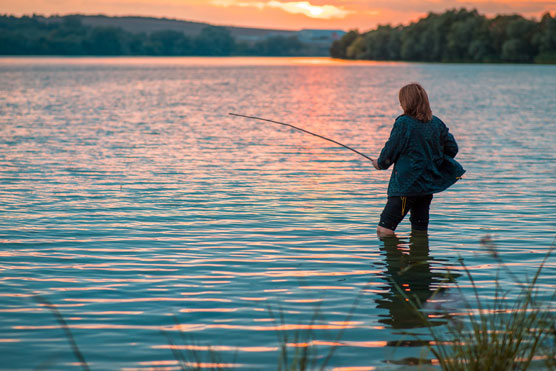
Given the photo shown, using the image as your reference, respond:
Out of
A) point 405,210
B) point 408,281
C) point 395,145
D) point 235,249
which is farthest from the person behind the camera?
point 235,249

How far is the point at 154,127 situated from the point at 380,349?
21.7 meters

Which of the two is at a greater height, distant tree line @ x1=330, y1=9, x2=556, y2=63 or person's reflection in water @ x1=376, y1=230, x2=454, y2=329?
distant tree line @ x1=330, y1=9, x2=556, y2=63

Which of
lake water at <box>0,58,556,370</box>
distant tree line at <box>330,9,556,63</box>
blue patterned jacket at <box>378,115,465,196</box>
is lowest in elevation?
lake water at <box>0,58,556,370</box>

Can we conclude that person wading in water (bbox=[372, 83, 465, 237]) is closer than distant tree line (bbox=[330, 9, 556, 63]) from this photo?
Yes

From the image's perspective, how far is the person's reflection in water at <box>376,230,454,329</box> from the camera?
5758 millimetres

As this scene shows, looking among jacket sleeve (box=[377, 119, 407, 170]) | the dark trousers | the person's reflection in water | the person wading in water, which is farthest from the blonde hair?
the person's reflection in water

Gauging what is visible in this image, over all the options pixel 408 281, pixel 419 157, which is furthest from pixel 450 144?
pixel 408 281

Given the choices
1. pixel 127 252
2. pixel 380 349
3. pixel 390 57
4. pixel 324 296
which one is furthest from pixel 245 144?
pixel 390 57

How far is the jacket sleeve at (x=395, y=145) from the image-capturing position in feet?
24.6

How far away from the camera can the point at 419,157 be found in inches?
299

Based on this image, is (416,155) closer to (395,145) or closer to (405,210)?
(395,145)

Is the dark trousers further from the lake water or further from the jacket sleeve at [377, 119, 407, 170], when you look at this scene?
the jacket sleeve at [377, 119, 407, 170]

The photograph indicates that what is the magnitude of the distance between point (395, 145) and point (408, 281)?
1394mm

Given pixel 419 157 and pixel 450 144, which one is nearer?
pixel 419 157
